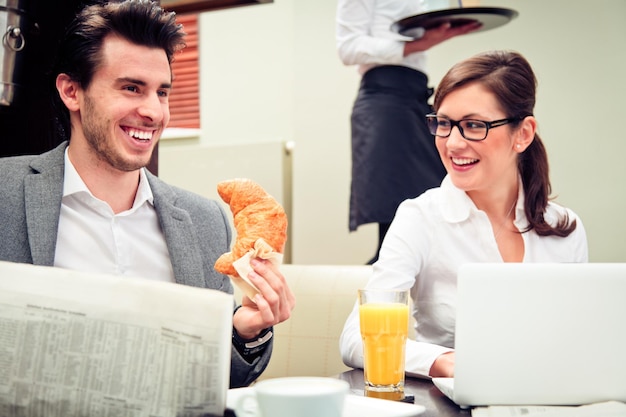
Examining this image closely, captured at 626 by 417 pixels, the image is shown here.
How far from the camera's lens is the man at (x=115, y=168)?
1.43 metres

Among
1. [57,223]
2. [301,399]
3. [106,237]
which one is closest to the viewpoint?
[301,399]

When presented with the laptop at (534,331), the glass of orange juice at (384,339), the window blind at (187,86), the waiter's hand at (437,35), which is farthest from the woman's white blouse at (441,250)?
the window blind at (187,86)

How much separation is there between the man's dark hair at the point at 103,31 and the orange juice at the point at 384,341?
792mm

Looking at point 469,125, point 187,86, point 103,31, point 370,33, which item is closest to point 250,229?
point 103,31

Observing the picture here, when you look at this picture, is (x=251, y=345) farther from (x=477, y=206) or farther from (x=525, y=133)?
(x=525, y=133)

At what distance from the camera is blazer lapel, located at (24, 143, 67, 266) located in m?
1.32

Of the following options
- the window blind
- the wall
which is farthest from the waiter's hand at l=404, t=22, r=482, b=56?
the window blind

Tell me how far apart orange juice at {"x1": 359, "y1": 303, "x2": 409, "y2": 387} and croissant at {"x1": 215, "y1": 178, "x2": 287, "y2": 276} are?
0.18m

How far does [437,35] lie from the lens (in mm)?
2645

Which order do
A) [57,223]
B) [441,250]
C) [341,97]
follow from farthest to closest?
[341,97] → [441,250] → [57,223]

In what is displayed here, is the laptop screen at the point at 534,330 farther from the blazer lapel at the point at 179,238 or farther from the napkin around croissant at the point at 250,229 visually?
the blazer lapel at the point at 179,238

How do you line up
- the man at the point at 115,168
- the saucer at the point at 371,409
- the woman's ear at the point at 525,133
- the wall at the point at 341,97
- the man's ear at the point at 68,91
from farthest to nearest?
1. the wall at the point at 341,97
2. the woman's ear at the point at 525,133
3. the man's ear at the point at 68,91
4. the man at the point at 115,168
5. the saucer at the point at 371,409

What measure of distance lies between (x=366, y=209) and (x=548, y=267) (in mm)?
2052

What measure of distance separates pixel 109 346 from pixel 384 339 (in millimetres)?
491
